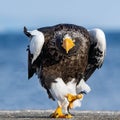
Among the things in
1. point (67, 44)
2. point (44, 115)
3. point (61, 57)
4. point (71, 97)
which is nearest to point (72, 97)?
point (71, 97)

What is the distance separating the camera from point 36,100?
22.9 metres

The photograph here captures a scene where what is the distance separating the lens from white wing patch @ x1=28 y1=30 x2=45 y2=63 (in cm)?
1401

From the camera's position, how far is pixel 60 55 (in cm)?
1413

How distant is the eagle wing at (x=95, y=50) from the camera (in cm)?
1448

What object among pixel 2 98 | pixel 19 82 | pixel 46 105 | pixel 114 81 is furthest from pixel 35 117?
pixel 114 81

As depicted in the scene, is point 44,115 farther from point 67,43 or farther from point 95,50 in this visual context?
point 67,43

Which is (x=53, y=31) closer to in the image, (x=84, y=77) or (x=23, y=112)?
(x=84, y=77)

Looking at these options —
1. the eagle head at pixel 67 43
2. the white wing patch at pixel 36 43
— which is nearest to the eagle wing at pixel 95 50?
the eagle head at pixel 67 43

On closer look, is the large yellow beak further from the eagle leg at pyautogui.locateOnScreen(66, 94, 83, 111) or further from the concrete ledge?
the concrete ledge

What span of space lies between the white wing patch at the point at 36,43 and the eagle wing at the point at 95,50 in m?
0.91

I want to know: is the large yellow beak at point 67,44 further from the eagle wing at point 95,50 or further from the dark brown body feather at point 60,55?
the eagle wing at point 95,50

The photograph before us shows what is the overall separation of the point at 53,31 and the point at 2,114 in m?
1.86

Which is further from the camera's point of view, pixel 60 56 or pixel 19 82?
pixel 19 82

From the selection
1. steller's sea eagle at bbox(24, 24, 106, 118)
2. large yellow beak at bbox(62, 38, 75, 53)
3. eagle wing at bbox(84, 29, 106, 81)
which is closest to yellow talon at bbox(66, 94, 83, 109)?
steller's sea eagle at bbox(24, 24, 106, 118)
